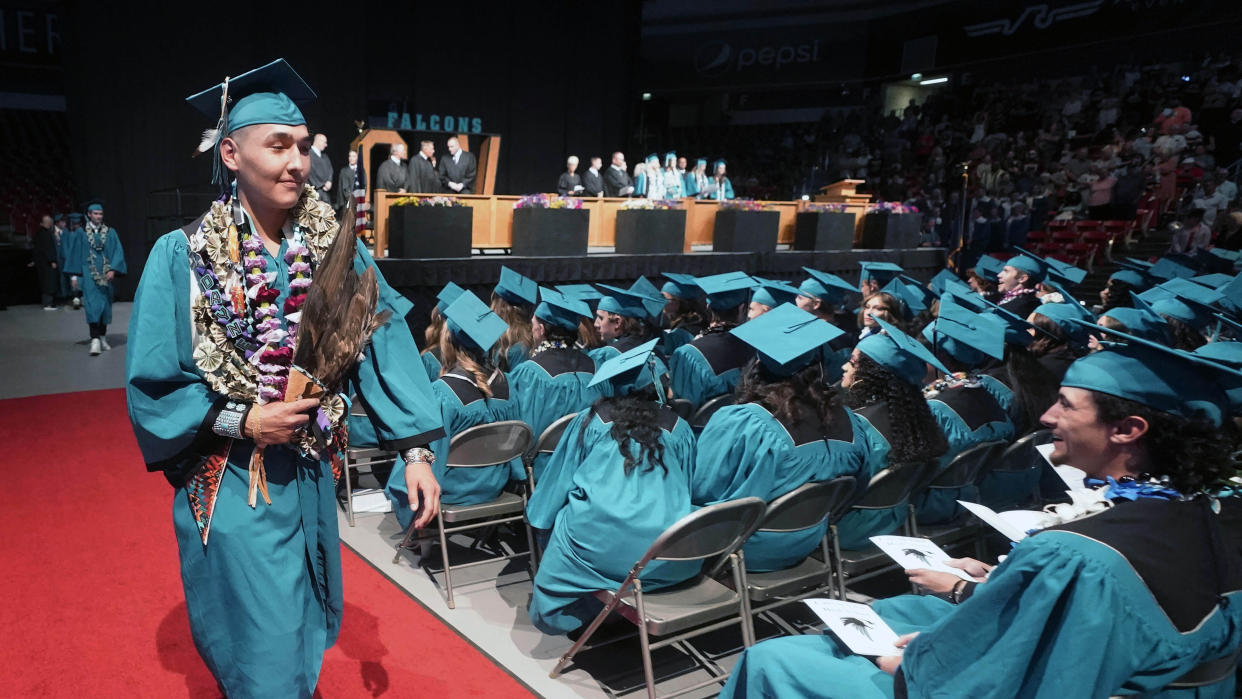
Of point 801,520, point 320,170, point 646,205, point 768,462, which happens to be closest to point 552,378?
point 768,462

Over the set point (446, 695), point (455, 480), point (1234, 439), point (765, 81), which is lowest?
point (446, 695)

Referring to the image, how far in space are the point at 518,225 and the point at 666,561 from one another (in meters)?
7.17

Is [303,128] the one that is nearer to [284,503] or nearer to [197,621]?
[284,503]

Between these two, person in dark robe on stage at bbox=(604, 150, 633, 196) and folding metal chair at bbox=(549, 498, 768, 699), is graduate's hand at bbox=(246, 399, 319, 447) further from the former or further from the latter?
person in dark robe on stage at bbox=(604, 150, 633, 196)

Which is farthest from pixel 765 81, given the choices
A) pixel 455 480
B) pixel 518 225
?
pixel 455 480

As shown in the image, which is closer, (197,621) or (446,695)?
(197,621)

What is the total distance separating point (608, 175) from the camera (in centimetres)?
1307

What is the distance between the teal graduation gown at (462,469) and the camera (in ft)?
12.1

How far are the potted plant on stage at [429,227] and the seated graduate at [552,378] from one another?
14.5ft

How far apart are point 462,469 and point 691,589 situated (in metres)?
1.31

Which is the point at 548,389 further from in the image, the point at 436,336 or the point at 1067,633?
the point at 1067,633

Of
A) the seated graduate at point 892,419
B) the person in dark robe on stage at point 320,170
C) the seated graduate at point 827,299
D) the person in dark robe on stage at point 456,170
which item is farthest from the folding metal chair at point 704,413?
the person in dark robe on stage at point 456,170

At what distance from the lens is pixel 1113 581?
1335 mm

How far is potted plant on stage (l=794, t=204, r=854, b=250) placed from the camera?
477 inches
